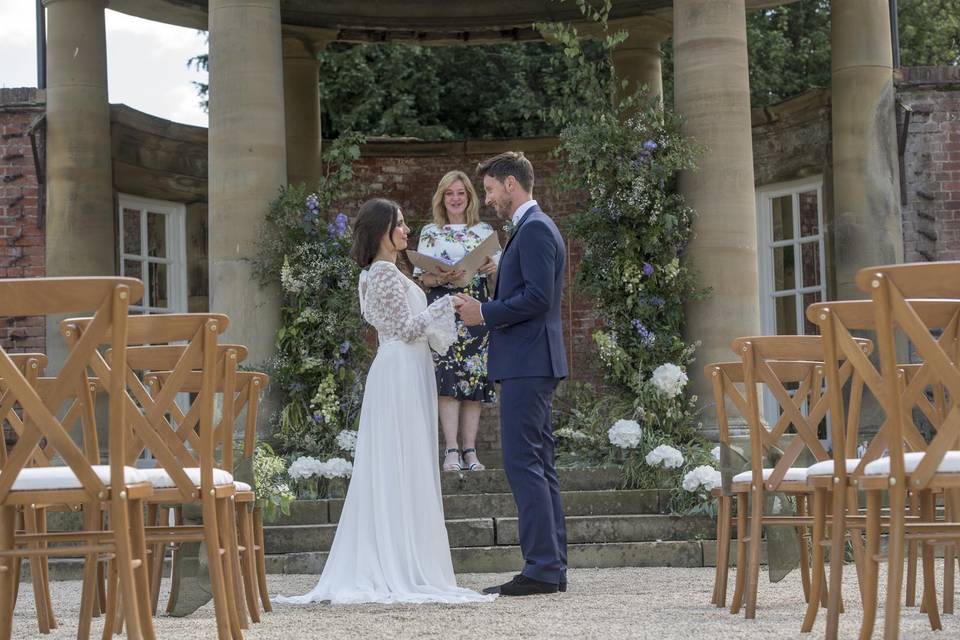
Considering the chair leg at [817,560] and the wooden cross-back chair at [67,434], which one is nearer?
the wooden cross-back chair at [67,434]

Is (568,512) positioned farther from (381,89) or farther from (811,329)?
(381,89)

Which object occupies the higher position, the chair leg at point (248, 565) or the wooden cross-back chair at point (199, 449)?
the wooden cross-back chair at point (199, 449)

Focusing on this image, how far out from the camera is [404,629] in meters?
5.50

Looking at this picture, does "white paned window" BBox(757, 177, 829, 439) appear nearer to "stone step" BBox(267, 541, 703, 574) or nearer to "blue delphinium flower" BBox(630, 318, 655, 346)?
"blue delphinium flower" BBox(630, 318, 655, 346)

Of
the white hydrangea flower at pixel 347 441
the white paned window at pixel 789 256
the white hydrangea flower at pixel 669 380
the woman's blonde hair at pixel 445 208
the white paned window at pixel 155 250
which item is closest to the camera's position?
the woman's blonde hair at pixel 445 208

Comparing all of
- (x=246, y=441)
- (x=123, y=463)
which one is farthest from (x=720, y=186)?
(x=123, y=463)

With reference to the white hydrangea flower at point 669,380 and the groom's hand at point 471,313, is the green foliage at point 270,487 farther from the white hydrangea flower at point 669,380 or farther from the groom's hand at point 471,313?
the white hydrangea flower at point 669,380

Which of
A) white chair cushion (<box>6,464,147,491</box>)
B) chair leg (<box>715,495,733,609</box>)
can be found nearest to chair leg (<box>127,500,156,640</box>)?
white chair cushion (<box>6,464,147,491</box>)

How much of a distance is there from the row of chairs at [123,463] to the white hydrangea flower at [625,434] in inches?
129

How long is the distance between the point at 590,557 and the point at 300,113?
281 inches

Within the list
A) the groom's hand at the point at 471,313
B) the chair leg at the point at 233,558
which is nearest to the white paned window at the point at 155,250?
the groom's hand at the point at 471,313

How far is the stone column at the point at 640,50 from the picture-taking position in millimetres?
13867

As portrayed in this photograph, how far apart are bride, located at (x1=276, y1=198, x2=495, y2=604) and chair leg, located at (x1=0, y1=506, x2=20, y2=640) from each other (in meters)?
2.34

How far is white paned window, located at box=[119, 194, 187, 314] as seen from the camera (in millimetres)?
13812
